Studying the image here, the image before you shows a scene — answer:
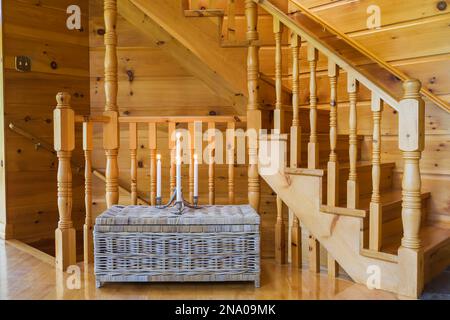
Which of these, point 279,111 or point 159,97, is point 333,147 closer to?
point 279,111

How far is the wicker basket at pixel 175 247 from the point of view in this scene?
1.91 metres

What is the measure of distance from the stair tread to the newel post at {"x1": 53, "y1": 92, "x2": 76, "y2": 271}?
5.52ft

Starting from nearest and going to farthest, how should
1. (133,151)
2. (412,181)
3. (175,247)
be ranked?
(412,181), (175,247), (133,151)

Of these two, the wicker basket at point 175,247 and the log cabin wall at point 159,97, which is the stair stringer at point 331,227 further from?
the log cabin wall at point 159,97

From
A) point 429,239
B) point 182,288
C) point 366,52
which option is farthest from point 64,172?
point 366,52

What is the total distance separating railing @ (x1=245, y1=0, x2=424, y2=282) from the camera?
1802 mm

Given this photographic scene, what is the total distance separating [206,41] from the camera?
249cm

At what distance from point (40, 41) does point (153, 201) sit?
1762 millimetres

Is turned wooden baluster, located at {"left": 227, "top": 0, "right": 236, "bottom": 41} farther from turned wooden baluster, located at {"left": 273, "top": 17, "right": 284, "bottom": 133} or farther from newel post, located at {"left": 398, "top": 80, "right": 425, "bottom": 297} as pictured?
newel post, located at {"left": 398, "top": 80, "right": 425, "bottom": 297}

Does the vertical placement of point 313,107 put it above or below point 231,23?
below

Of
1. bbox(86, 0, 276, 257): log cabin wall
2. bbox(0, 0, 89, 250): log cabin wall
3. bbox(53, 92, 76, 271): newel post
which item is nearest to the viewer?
bbox(53, 92, 76, 271): newel post

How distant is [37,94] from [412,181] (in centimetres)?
282

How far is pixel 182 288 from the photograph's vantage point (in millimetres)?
1983

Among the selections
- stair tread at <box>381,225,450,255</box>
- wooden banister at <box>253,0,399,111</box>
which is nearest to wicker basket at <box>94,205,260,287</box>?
stair tread at <box>381,225,450,255</box>
